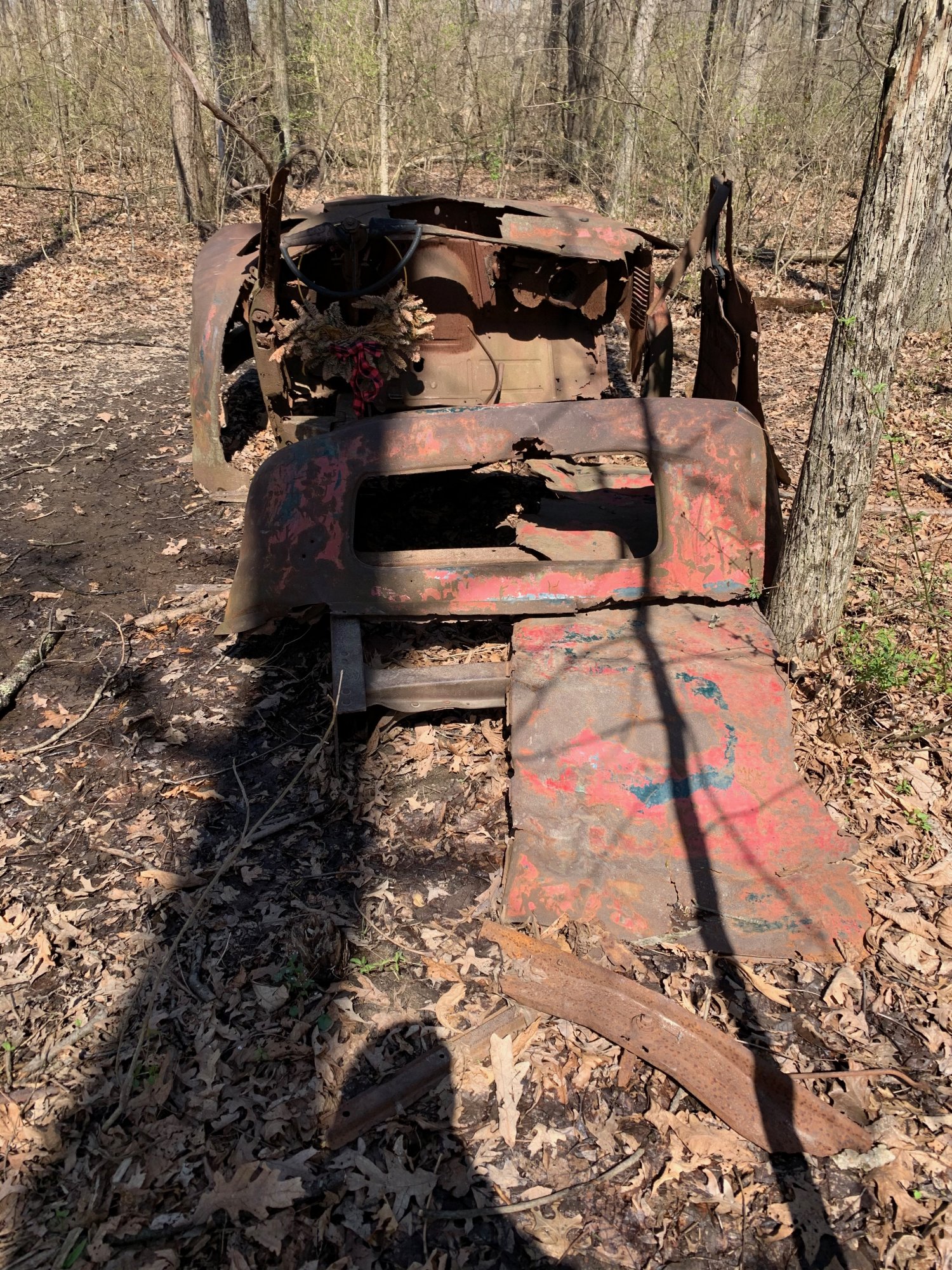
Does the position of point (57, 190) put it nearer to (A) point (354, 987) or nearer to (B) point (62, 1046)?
(B) point (62, 1046)

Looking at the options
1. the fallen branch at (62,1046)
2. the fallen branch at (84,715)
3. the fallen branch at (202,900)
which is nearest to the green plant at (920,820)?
the fallen branch at (202,900)

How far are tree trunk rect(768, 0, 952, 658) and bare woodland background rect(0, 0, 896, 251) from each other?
7.19 meters

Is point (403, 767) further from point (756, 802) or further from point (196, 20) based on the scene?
point (196, 20)

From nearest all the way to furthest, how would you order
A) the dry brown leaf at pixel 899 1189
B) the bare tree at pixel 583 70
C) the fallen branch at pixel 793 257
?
1. the dry brown leaf at pixel 899 1189
2. the fallen branch at pixel 793 257
3. the bare tree at pixel 583 70

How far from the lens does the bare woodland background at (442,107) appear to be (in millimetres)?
10258

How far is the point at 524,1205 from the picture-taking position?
210 centimetres

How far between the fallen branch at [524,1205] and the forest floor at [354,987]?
13mm

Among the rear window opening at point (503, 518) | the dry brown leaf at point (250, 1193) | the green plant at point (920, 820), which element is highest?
the rear window opening at point (503, 518)

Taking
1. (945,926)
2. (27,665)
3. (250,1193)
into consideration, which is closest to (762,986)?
(945,926)

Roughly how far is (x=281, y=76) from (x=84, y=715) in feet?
42.8

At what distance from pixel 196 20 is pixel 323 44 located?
192 cm

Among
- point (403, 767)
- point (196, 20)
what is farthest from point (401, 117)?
point (403, 767)

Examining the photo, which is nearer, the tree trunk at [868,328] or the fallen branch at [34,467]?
the tree trunk at [868,328]

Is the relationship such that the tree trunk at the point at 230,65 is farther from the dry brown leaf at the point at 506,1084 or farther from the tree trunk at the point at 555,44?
the dry brown leaf at the point at 506,1084
